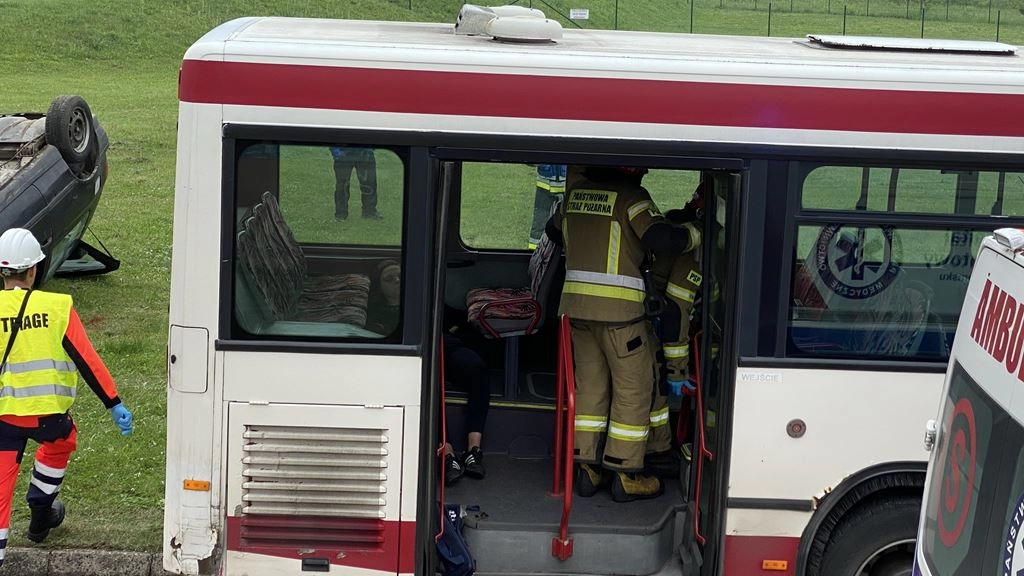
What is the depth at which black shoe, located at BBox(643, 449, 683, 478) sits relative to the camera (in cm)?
632

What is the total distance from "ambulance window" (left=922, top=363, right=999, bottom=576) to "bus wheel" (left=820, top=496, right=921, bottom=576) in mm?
1717

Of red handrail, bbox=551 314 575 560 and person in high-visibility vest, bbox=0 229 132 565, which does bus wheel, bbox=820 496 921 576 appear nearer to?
red handrail, bbox=551 314 575 560

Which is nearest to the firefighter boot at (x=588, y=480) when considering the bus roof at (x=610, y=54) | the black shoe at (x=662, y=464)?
the black shoe at (x=662, y=464)

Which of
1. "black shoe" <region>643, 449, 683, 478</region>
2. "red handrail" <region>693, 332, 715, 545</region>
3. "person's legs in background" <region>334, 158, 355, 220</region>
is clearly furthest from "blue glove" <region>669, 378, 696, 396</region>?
"person's legs in background" <region>334, 158, 355, 220</region>

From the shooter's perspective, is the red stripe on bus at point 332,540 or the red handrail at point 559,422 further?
the red handrail at point 559,422

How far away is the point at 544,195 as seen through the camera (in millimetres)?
6848

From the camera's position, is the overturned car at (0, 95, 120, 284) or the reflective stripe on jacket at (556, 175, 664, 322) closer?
the reflective stripe on jacket at (556, 175, 664, 322)

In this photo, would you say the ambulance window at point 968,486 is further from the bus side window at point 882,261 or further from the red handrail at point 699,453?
the red handrail at point 699,453

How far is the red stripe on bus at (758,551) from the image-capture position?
5301mm

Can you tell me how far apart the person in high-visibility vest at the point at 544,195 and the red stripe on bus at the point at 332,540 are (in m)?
2.10

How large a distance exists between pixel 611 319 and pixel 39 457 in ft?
9.70

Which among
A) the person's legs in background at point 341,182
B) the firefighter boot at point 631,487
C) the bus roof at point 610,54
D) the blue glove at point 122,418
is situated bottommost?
the firefighter boot at point 631,487

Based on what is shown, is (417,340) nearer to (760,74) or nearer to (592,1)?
(760,74)

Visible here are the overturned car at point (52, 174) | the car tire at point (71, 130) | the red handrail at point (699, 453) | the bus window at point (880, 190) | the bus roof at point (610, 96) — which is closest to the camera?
the bus roof at point (610, 96)
